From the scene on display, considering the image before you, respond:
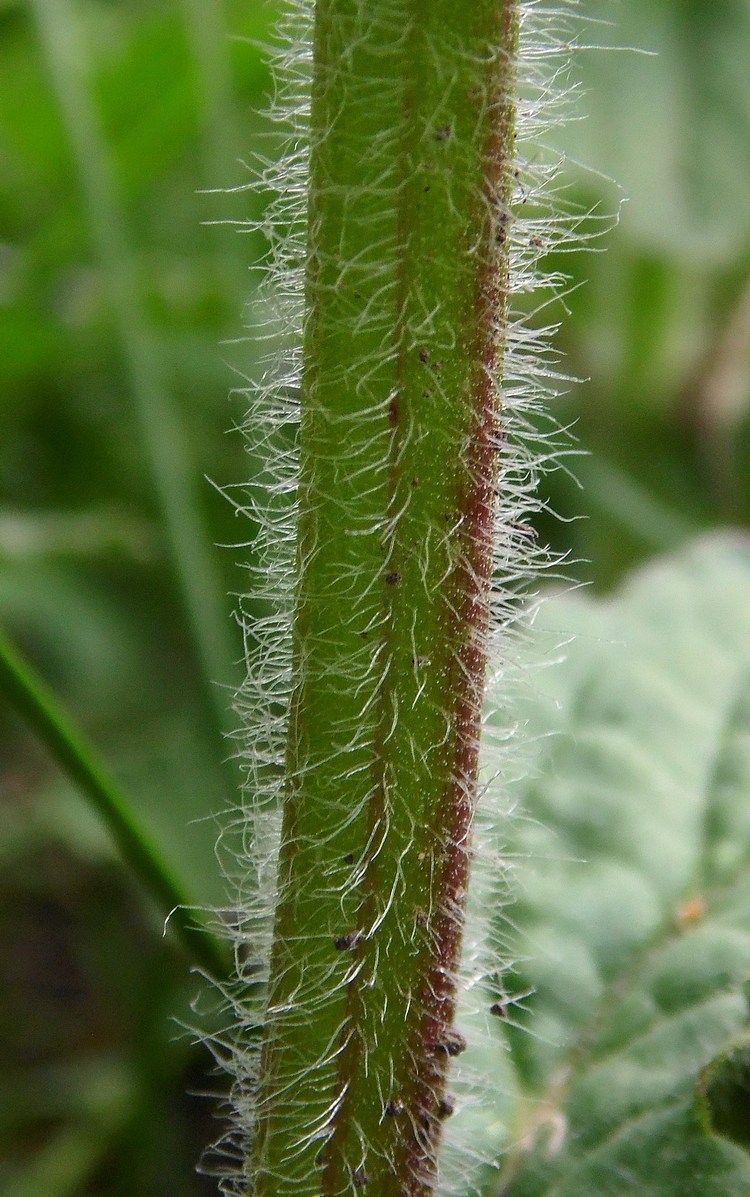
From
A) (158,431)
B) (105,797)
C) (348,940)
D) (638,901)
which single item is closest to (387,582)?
(348,940)

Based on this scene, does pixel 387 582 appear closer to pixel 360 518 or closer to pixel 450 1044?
pixel 360 518

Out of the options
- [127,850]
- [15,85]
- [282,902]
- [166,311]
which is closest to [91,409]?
[166,311]

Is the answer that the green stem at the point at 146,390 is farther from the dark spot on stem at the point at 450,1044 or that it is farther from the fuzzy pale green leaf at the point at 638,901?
the dark spot on stem at the point at 450,1044

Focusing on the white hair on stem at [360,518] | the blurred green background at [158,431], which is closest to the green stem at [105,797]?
the white hair on stem at [360,518]

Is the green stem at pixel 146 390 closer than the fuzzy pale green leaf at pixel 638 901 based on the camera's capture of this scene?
No

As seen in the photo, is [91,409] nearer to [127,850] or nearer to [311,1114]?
[127,850]

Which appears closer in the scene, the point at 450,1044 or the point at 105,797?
the point at 450,1044
